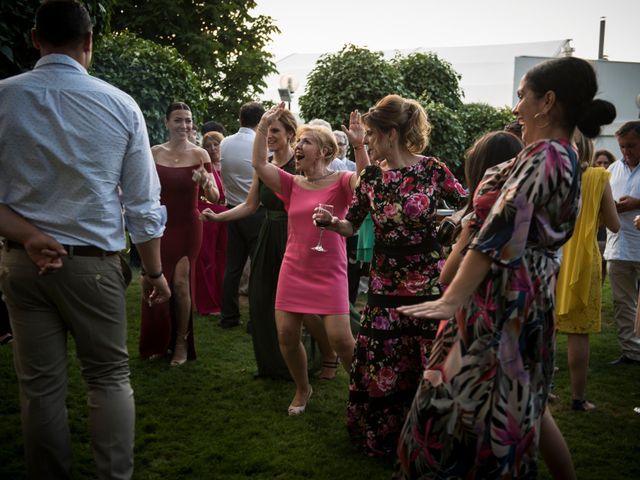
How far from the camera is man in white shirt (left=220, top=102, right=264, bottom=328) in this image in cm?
730

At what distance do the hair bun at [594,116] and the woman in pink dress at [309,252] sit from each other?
82.2 inches

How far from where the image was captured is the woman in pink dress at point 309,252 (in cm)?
443

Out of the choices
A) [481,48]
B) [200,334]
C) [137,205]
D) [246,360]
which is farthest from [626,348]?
[481,48]

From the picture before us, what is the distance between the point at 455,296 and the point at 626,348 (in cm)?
480

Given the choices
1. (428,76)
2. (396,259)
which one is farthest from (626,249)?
(428,76)

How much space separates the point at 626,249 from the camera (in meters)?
6.19

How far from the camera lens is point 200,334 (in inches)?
276

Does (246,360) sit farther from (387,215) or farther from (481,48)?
(481,48)

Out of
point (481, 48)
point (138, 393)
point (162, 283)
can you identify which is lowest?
point (138, 393)

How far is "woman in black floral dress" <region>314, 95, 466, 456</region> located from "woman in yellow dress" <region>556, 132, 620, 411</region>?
4.65 feet

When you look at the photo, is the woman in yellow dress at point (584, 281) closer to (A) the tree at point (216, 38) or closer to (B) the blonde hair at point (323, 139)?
(B) the blonde hair at point (323, 139)

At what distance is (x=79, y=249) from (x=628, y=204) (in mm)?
A: 5113

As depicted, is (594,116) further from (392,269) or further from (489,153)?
(392,269)

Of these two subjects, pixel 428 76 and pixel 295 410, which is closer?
pixel 295 410
